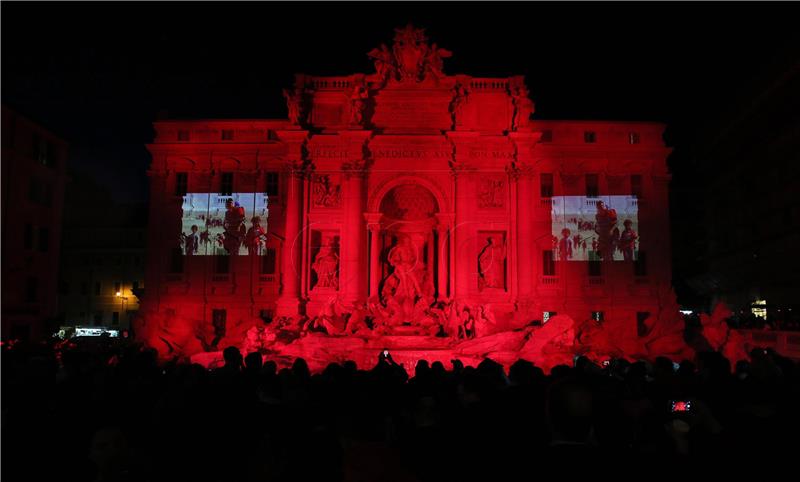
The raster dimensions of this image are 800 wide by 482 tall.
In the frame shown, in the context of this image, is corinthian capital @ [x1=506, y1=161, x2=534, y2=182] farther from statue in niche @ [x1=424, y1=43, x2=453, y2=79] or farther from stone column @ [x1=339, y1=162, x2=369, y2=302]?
stone column @ [x1=339, y1=162, x2=369, y2=302]

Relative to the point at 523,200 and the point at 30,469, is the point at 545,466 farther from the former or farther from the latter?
the point at 523,200

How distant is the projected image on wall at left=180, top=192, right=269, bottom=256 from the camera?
3597 cm

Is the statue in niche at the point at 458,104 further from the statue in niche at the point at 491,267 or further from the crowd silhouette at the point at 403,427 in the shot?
the crowd silhouette at the point at 403,427

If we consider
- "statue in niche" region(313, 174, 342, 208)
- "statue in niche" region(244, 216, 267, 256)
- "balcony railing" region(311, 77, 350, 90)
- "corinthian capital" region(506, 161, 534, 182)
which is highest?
"balcony railing" region(311, 77, 350, 90)

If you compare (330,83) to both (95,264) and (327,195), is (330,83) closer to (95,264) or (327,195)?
(327,195)

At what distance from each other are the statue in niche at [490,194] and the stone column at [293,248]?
9638mm

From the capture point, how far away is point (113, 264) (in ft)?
188

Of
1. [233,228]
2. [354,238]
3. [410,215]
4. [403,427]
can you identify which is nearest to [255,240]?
[233,228]

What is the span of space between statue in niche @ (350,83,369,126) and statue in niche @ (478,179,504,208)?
24.4 ft

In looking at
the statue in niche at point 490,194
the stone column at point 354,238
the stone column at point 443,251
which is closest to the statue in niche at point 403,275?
the stone column at point 443,251

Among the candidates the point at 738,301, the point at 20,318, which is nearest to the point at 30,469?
the point at 20,318

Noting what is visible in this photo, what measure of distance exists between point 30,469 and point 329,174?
2755 centimetres

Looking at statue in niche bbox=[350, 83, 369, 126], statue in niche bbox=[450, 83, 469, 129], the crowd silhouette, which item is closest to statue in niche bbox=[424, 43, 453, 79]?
statue in niche bbox=[450, 83, 469, 129]

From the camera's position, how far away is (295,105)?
107 feet
